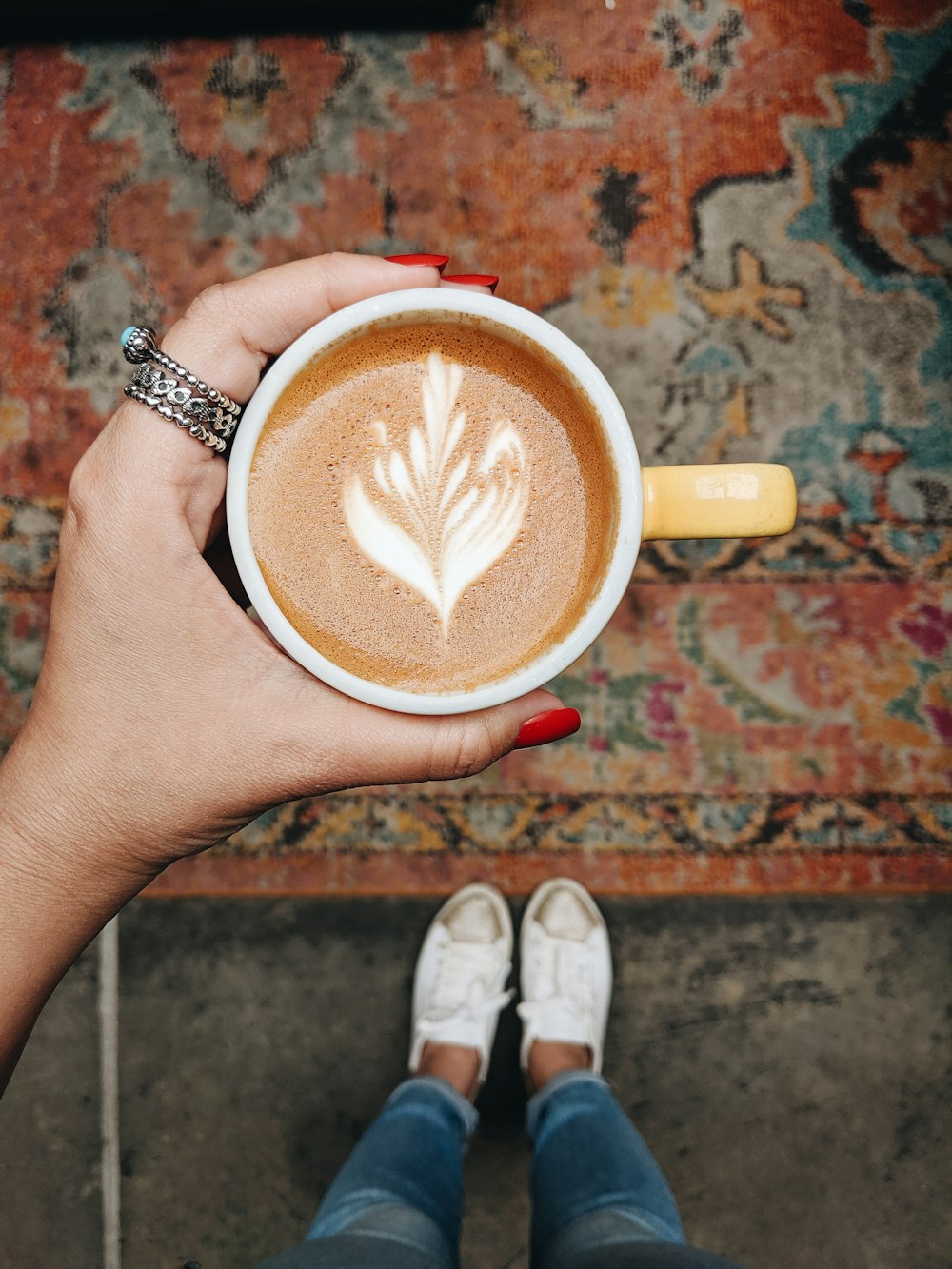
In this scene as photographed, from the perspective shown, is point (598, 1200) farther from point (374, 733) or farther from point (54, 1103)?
point (54, 1103)

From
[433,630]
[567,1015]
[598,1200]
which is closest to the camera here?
[433,630]

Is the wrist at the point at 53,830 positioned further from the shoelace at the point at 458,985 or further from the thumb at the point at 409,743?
the shoelace at the point at 458,985

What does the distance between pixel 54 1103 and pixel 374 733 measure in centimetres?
109

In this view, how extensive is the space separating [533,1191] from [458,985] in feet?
0.90

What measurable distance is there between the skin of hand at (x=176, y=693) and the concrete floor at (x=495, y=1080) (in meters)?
0.60

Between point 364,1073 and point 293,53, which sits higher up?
point 293,53

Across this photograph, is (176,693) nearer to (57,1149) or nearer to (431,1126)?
(431,1126)

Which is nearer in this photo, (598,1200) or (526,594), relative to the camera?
(526,594)

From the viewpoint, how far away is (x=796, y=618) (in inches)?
48.3

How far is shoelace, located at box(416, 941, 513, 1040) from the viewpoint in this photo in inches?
47.4

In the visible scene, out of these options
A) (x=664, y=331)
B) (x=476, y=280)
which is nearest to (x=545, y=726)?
(x=476, y=280)

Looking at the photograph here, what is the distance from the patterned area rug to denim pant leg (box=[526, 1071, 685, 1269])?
30cm

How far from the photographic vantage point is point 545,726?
0.71 m

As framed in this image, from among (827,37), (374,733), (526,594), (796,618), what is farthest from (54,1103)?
(827,37)
